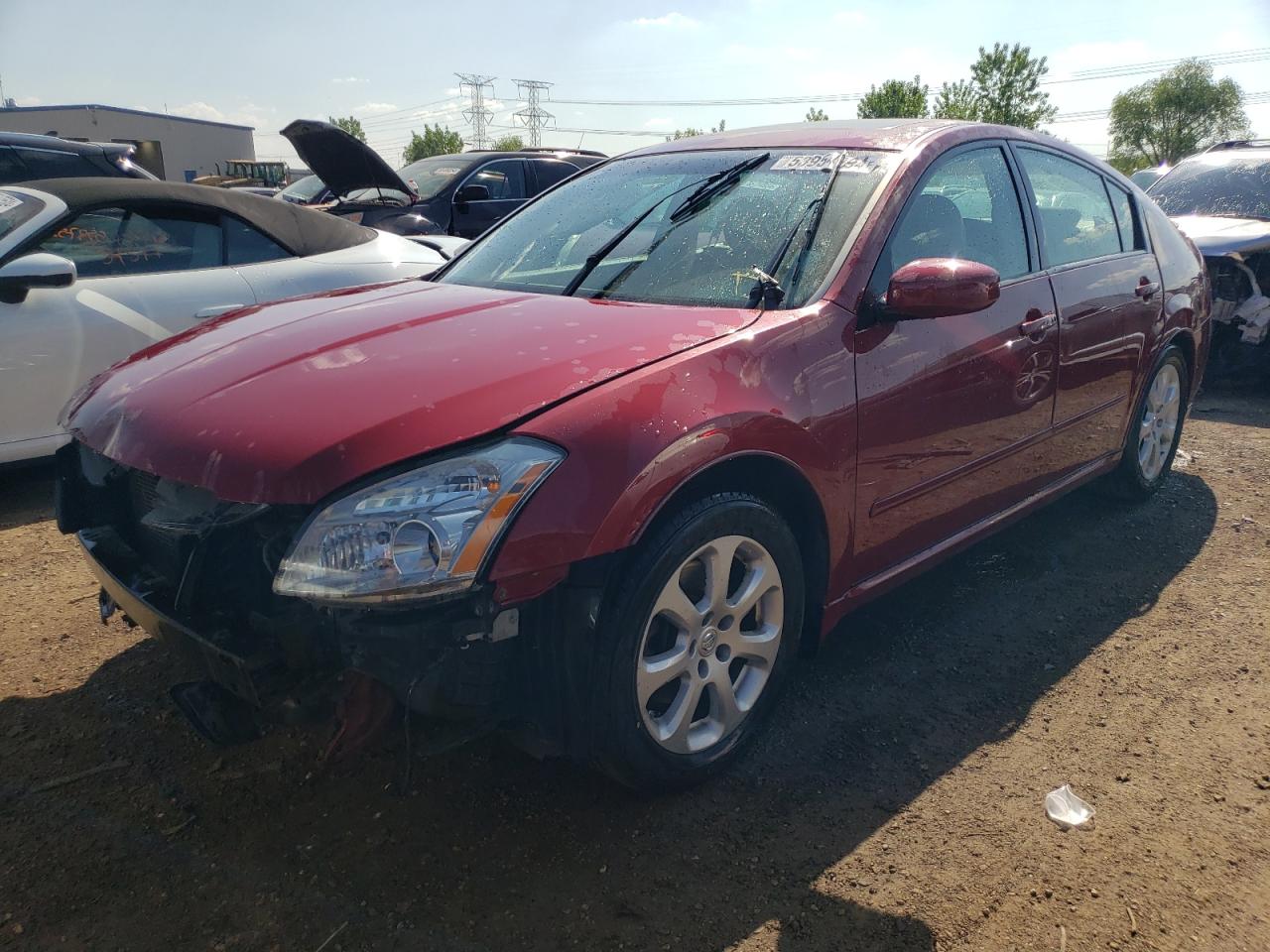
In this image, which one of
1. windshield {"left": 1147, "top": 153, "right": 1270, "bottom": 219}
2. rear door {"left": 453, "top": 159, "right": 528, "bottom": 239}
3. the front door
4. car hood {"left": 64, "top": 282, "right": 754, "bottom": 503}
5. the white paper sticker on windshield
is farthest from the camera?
rear door {"left": 453, "top": 159, "right": 528, "bottom": 239}

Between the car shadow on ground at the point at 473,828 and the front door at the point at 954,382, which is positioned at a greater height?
the front door at the point at 954,382

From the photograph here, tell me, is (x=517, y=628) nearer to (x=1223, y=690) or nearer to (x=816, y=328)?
(x=816, y=328)

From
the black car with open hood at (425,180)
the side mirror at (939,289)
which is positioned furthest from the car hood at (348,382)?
the black car with open hood at (425,180)

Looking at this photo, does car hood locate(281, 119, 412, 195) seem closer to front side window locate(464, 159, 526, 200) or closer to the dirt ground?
front side window locate(464, 159, 526, 200)

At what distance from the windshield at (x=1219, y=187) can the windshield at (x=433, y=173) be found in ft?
20.5

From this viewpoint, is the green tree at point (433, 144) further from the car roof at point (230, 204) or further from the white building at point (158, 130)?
the car roof at point (230, 204)

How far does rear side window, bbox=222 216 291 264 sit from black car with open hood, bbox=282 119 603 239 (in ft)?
4.45

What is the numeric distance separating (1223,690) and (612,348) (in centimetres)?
223

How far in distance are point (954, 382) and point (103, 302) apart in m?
3.74

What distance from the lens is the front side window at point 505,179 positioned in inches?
345

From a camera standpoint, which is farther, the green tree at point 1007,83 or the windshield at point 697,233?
the green tree at point 1007,83

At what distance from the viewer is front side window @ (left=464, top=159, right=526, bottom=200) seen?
28.8ft

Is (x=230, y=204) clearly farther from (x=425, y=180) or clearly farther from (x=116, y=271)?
(x=425, y=180)

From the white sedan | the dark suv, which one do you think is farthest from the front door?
the dark suv
